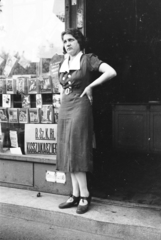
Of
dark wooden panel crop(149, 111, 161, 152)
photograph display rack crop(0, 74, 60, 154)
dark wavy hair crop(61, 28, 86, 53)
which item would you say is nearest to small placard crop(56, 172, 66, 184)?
photograph display rack crop(0, 74, 60, 154)

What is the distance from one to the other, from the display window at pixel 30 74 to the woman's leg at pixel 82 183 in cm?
80

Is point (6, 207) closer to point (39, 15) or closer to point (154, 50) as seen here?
point (39, 15)

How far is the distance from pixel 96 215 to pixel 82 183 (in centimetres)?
39

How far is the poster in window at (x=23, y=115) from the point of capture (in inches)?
184

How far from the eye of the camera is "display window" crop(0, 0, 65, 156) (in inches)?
176

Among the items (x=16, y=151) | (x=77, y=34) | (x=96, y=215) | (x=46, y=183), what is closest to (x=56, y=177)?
(x=46, y=183)

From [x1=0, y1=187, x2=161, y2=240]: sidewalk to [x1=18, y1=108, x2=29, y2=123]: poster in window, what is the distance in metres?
1.05

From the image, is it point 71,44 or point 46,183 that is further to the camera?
point 46,183

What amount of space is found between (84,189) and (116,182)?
4.13ft

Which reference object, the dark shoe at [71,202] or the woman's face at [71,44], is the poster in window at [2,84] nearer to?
the woman's face at [71,44]

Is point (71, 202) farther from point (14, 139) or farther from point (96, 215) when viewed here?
point (14, 139)

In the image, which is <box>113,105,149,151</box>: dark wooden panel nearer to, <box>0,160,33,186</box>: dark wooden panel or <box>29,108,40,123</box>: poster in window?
<box>29,108,40,123</box>: poster in window

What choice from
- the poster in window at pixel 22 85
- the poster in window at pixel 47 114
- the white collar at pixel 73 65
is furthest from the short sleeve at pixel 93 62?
the poster in window at pixel 22 85

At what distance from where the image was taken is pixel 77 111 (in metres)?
3.64
